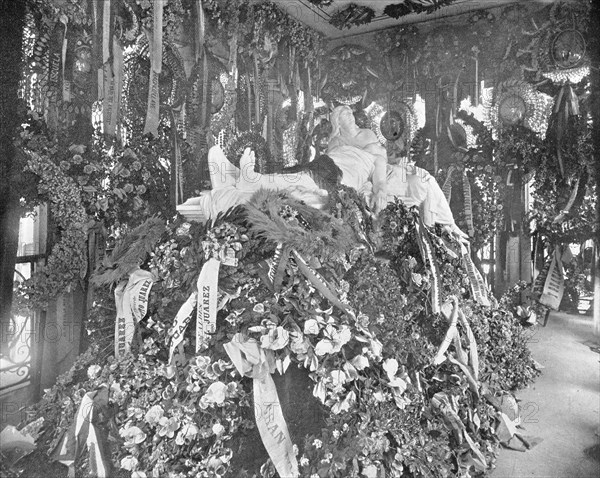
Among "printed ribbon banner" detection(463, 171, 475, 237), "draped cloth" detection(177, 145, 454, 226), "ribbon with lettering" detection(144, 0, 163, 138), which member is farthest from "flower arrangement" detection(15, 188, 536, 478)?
"ribbon with lettering" detection(144, 0, 163, 138)

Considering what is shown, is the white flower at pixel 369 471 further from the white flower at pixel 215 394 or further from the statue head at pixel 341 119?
the statue head at pixel 341 119

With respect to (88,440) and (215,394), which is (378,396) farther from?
(88,440)

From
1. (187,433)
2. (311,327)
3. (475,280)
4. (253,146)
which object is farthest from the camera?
(253,146)

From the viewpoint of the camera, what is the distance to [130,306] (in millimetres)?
2160

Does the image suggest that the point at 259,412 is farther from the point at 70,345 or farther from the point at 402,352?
the point at 70,345

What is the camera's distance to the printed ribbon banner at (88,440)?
1810 millimetres

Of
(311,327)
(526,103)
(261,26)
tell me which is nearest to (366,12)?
(261,26)

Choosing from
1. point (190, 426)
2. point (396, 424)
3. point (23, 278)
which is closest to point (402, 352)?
point (396, 424)

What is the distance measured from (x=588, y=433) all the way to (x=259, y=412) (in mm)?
1465

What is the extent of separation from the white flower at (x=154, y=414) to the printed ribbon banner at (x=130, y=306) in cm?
47

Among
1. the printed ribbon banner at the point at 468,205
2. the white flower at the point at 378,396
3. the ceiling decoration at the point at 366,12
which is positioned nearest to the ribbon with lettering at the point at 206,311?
the white flower at the point at 378,396

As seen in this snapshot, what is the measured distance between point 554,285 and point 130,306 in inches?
77.3

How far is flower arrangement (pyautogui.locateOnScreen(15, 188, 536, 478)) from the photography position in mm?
1741

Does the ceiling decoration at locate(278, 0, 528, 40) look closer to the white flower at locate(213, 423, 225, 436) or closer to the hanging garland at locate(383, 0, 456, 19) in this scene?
the hanging garland at locate(383, 0, 456, 19)
